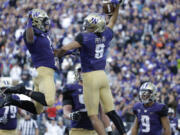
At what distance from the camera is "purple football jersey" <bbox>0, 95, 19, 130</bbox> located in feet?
32.6

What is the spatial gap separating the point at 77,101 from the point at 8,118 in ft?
6.32

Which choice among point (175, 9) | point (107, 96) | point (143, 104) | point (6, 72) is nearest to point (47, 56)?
point (107, 96)

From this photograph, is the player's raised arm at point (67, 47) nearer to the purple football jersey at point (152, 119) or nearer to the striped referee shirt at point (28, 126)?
the purple football jersey at point (152, 119)

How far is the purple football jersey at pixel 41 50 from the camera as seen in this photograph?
26.7 ft

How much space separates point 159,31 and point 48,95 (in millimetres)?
11991

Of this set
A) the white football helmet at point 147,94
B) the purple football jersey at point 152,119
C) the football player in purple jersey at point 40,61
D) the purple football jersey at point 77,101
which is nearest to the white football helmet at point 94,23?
the football player in purple jersey at point 40,61

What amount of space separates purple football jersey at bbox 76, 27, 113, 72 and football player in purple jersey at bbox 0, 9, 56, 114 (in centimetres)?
59

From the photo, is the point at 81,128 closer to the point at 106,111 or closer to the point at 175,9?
the point at 106,111

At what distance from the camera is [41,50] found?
8.16 meters

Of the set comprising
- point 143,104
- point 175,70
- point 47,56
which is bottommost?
point 175,70

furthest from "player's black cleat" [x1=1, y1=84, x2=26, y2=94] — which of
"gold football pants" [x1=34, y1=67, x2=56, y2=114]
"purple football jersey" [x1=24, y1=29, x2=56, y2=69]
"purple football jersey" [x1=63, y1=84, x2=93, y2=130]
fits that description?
"purple football jersey" [x1=63, y1=84, x2=93, y2=130]

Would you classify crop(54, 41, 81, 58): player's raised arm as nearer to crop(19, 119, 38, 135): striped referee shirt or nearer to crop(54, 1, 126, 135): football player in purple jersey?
crop(54, 1, 126, 135): football player in purple jersey

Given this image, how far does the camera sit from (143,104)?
8.87m

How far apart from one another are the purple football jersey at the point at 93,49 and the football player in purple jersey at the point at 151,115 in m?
1.06
